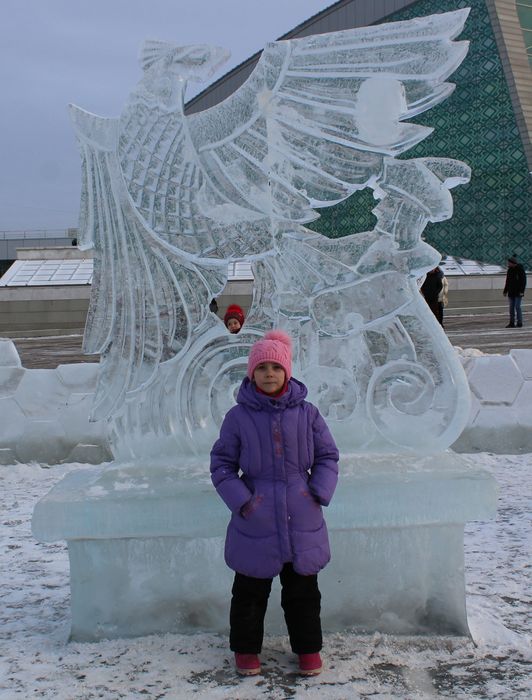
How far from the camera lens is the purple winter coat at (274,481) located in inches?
92.9

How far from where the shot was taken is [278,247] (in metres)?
3.31

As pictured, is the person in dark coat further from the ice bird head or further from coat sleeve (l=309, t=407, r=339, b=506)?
coat sleeve (l=309, t=407, r=339, b=506)

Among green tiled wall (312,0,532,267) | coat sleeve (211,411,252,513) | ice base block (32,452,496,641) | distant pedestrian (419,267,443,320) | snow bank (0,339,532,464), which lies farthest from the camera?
green tiled wall (312,0,532,267)

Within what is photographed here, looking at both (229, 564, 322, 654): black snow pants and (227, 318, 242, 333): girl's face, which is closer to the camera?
(229, 564, 322, 654): black snow pants

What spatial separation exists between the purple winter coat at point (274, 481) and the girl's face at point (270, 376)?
3 centimetres

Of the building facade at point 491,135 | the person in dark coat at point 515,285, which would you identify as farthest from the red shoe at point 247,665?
the building facade at point 491,135

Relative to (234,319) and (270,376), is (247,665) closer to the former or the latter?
(270,376)

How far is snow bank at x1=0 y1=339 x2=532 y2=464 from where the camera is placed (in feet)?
18.8

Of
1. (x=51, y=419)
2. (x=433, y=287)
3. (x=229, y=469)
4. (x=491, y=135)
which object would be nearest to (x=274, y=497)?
(x=229, y=469)

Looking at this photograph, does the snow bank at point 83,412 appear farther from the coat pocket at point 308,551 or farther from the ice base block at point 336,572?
the coat pocket at point 308,551

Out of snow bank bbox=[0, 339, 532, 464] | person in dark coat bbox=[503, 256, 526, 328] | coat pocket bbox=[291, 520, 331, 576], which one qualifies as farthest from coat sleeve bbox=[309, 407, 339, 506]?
person in dark coat bbox=[503, 256, 526, 328]

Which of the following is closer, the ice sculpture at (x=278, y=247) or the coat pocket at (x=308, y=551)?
the coat pocket at (x=308, y=551)

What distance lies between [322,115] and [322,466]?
5.16 feet

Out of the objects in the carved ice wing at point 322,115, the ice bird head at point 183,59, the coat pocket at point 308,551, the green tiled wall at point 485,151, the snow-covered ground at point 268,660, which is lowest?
the snow-covered ground at point 268,660
